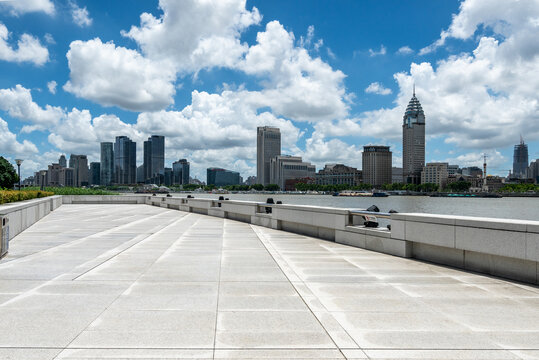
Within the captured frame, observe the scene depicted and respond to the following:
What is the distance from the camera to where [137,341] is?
4680 millimetres

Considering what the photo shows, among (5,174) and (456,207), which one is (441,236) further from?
(5,174)

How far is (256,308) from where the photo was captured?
598 centimetres

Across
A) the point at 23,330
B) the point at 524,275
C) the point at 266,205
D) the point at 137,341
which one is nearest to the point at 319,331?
the point at 137,341

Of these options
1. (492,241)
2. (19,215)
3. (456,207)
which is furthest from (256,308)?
(456,207)

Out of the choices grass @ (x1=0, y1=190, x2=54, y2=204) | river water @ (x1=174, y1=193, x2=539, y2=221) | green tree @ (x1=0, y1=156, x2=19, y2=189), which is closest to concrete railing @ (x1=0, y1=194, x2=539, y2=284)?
grass @ (x1=0, y1=190, x2=54, y2=204)

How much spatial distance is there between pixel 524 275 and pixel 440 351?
14.7 ft

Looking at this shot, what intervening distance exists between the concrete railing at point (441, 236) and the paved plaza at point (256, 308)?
1.51ft

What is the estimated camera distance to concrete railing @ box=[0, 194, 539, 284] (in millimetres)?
7695

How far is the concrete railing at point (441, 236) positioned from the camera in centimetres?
770

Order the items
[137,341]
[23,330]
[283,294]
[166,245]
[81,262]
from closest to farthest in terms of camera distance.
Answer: [137,341]
[23,330]
[283,294]
[81,262]
[166,245]

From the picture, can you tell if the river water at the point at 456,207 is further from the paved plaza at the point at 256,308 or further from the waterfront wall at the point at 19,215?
the waterfront wall at the point at 19,215

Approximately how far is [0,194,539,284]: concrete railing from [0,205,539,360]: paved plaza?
0.46 metres

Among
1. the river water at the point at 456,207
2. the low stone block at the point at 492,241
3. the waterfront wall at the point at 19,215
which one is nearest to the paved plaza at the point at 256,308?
the low stone block at the point at 492,241

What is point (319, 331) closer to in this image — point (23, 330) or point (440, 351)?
point (440, 351)
